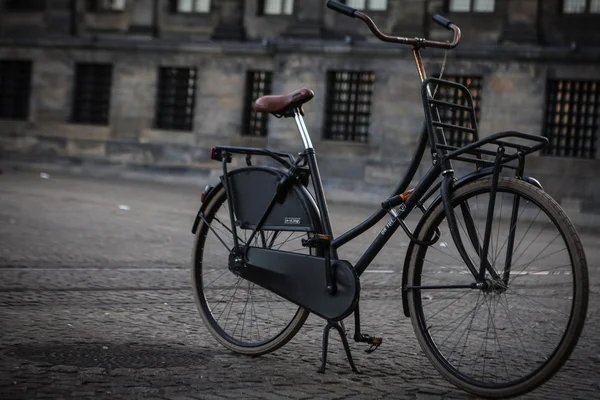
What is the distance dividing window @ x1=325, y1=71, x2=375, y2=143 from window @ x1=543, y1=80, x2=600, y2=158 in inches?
194

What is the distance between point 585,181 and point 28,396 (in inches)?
845

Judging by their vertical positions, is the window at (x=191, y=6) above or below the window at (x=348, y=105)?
above

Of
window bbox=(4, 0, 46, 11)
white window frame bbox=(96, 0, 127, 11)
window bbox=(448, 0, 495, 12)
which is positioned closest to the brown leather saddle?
window bbox=(448, 0, 495, 12)

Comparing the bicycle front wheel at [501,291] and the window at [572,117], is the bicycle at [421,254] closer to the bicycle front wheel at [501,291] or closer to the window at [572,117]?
the bicycle front wheel at [501,291]

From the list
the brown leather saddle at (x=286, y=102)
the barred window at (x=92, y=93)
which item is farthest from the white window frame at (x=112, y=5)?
the brown leather saddle at (x=286, y=102)

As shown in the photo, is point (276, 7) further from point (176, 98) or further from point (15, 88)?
point (15, 88)

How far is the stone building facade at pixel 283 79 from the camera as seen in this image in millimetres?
24547

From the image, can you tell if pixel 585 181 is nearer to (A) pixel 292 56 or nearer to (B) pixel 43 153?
(A) pixel 292 56

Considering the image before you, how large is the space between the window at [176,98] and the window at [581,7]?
10.9 m

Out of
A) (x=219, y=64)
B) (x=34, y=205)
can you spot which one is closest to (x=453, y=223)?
(x=34, y=205)

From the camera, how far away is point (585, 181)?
78.4 ft

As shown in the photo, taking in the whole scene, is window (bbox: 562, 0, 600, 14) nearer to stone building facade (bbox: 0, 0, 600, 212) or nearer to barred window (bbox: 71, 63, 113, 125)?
stone building facade (bbox: 0, 0, 600, 212)

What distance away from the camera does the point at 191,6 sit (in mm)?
29656

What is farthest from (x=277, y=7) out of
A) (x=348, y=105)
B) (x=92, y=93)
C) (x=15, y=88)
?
(x=15, y=88)
